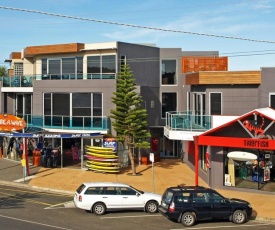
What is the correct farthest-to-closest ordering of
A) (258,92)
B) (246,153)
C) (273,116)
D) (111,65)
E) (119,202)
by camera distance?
(111,65) < (258,92) < (246,153) < (273,116) < (119,202)

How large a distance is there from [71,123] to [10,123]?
449 centimetres

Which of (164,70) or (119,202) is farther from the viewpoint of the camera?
(164,70)

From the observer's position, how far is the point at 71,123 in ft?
105

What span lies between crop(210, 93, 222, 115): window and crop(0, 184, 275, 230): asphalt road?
9.91 meters

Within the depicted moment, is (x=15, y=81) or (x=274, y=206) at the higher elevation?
(x=15, y=81)

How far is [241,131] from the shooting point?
23547 mm

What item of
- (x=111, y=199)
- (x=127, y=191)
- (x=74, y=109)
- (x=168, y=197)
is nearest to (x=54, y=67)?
(x=74, y=109)

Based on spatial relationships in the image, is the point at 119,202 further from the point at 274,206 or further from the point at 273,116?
the point at 273,116

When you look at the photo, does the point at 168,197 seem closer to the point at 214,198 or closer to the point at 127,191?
the point at 214,198

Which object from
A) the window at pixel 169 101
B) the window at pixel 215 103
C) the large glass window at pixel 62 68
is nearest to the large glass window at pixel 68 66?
the large glass window at pixel 62 68

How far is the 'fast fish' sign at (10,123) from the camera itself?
2922cm

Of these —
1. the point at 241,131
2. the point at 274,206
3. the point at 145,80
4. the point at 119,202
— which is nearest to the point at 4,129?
the point at 145,80

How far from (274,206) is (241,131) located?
4.78m

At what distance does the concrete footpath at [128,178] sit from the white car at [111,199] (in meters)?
3.91
